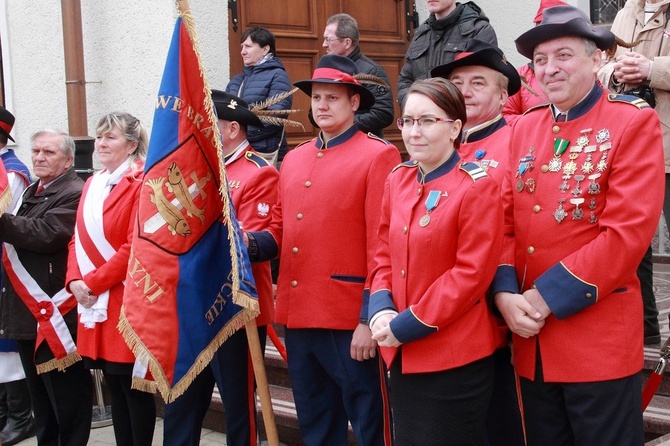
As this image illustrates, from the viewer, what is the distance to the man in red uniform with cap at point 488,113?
3.49m

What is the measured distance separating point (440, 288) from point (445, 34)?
9.56 feet

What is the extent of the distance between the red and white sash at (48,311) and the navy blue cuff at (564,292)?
295 cm

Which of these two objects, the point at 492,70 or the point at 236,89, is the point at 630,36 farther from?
the point at 236,89

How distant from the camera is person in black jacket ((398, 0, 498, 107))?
5.46 meters

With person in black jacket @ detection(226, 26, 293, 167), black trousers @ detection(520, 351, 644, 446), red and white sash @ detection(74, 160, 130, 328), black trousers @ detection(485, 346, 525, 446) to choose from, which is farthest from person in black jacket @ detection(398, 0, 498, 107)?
black trousers @ detection(520, 351, 644, 446)

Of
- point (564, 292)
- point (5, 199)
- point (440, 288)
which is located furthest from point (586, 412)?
point (5, 199)

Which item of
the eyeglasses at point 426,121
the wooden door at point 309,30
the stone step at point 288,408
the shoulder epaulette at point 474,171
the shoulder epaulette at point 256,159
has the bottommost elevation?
the stone step at point 288,408

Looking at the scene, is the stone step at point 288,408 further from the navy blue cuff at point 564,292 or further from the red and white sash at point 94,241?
the red and white sash at point 94,241

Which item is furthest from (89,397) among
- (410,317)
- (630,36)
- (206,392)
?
(630,36)

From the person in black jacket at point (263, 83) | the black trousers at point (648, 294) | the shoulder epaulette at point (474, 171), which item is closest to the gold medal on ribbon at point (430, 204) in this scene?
the shoulder epaulette at point (474, 171)

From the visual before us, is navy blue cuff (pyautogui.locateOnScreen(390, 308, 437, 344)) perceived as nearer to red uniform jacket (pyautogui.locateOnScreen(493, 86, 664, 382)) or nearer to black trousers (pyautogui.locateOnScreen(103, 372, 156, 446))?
red uniform jacket (pyautogui.locateOnScreen(493, 86, 664, 382))

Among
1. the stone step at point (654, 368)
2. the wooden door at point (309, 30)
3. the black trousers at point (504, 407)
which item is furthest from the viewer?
the wooden door at point (309, 30)

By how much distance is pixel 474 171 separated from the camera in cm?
314

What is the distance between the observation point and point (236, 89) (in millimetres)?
6844
